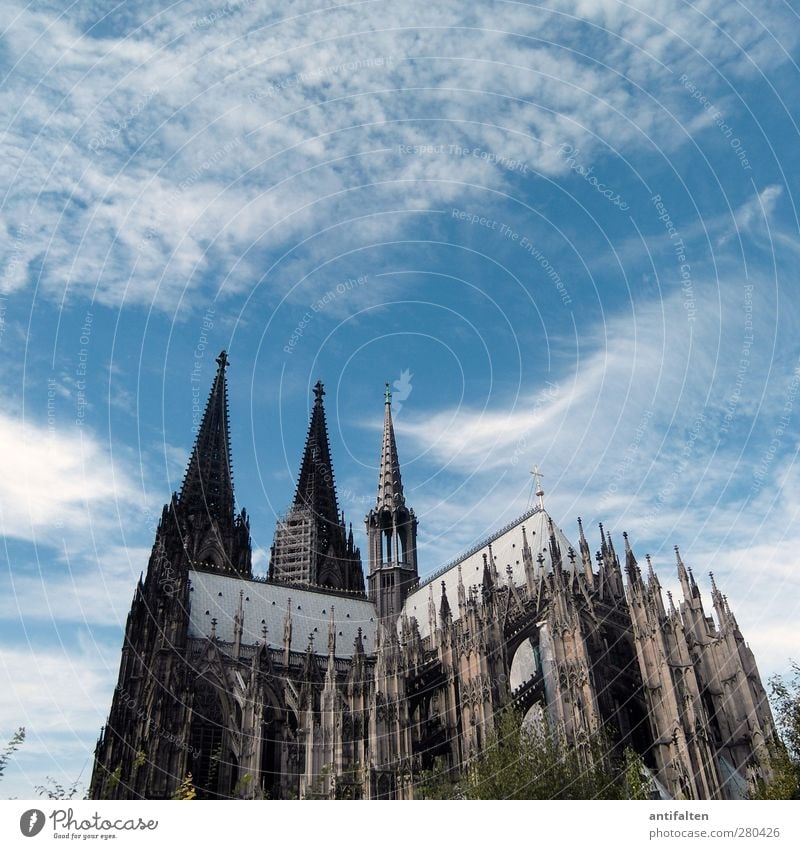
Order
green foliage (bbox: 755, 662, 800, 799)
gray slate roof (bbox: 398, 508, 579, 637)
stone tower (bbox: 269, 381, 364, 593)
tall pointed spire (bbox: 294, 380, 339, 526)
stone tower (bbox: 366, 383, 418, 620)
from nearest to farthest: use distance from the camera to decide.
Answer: green foliage (bbox: 755, 662, 800, 799)
gray slate roof (bbox: 398, 508, 579, 637)
stone tower (bbox: 366, 383, 418, 620)
stone tower (bbox: 269, 381, 364, 593)
tall pointed spire (bbox: 294, 380, 339, 526)

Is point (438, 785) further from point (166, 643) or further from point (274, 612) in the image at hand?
point (274, 612)

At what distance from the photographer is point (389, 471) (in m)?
53.0

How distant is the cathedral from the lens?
28234 millimetres

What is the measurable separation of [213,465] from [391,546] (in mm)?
17422

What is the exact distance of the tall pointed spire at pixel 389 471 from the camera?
168 ft

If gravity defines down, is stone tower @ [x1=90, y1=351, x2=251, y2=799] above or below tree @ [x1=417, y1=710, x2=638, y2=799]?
above

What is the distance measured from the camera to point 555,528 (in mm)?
41375

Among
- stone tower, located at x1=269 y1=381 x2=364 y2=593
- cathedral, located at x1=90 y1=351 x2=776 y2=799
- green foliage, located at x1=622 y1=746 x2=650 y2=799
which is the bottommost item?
green foliage, located at x1=622 y1=746 x2=650 y2=799

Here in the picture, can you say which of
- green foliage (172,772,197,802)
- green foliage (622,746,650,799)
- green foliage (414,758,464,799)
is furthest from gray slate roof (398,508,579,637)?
green foliage (172,772,197,802)

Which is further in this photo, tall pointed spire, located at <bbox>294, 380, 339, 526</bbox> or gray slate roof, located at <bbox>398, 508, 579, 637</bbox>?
tall pointed spire, located at <bbox>294, 380, 339, 526</bbox>

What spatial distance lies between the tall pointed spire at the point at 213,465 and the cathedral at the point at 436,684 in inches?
365

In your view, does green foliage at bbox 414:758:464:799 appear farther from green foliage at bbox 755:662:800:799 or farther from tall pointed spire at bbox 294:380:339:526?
tall pointed spire at bbox 294:380:339:526

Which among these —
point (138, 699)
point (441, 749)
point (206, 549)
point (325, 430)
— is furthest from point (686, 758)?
point (325, 430)

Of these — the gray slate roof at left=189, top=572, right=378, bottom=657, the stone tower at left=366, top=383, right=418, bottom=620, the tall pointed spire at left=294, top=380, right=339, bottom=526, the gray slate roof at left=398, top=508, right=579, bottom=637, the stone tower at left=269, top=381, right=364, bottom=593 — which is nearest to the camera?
the gray slate roof at left=398, top=508, right=579, bottom=637
